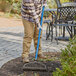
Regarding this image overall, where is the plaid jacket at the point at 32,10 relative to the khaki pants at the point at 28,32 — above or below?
above

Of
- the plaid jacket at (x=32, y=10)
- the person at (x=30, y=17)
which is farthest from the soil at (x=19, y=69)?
the plaid jacket at (x=32, y=10)

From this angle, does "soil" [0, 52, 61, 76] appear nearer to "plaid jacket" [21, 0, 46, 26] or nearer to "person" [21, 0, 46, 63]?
"person" [21, 0, 46, 63]

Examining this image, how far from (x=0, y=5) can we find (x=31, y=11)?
16330 mm

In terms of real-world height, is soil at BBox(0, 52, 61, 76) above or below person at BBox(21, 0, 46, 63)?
below

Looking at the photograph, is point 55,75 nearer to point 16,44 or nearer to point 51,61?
point 51,61

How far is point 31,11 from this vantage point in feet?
13.7

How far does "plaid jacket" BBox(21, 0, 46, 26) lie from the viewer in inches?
164

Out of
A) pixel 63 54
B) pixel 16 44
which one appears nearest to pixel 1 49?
pixel 16 44

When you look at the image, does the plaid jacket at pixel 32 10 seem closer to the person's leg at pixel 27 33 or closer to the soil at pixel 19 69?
the person's leg at pixel 27 33

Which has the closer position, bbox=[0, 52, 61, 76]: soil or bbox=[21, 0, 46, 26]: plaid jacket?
bbox=[0, 52, 61, 76]: soil

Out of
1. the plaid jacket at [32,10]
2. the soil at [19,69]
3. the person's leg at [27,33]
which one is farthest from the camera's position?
the person's leg at [27,33]

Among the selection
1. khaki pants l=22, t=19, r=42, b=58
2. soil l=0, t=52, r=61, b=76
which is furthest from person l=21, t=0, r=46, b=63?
soil l=0, t=52, r=61, b=76

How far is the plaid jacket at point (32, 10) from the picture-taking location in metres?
4.16

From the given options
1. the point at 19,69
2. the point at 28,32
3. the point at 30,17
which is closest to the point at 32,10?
the point at 30,17
